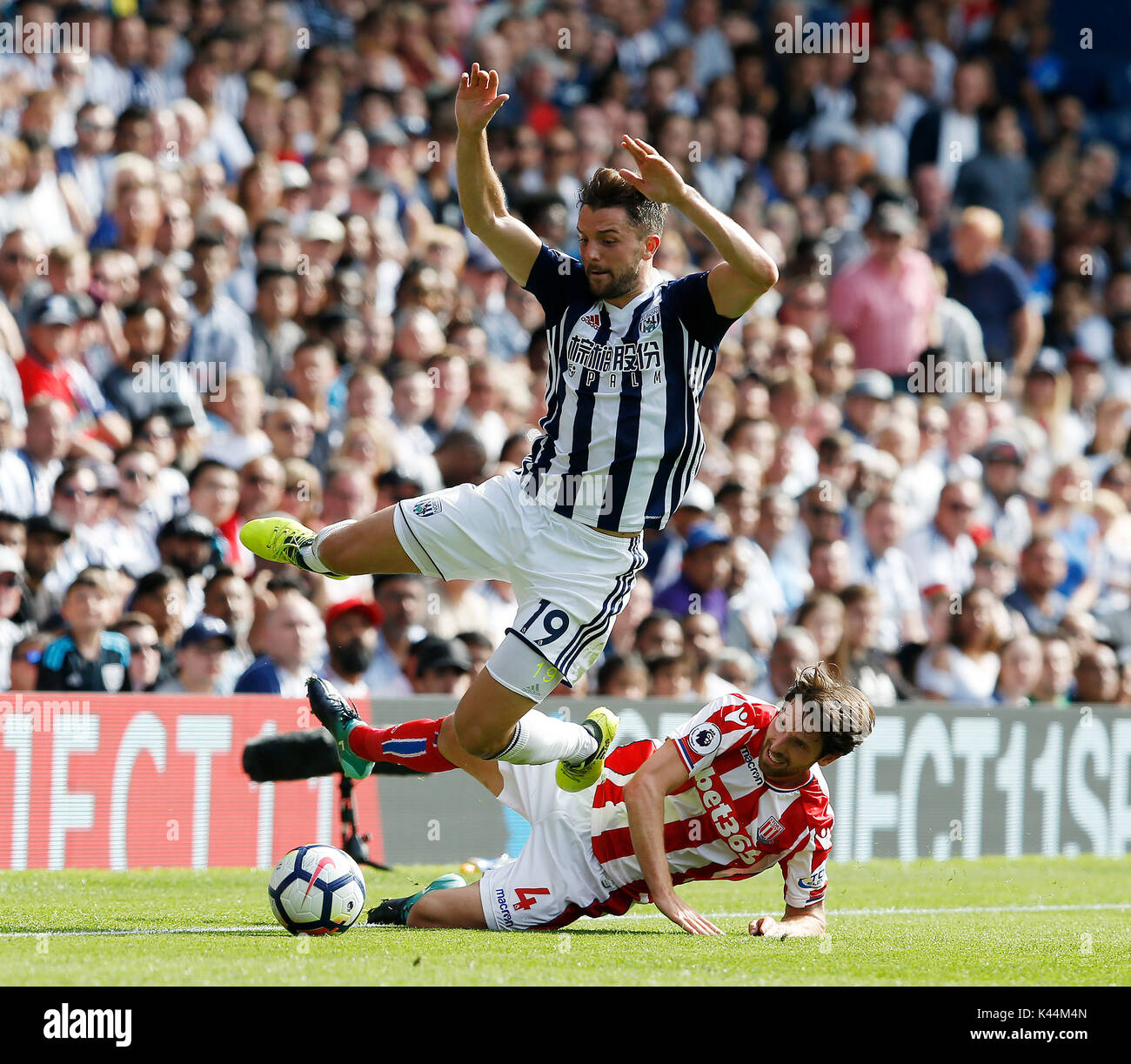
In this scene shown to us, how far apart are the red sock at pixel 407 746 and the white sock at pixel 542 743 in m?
0.32

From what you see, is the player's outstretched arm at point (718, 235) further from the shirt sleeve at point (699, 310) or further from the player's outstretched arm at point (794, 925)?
the player's outstretched arm at point (794, 925)

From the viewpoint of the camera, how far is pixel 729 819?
7.01 metres

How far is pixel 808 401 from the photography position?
1380 centimetres

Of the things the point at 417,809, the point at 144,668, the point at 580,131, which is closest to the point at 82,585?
the point at 144,668

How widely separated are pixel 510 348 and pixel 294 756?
519 centimetres

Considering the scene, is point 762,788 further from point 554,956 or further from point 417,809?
point 417,809

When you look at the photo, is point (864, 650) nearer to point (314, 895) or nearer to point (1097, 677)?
point (1097, 677)

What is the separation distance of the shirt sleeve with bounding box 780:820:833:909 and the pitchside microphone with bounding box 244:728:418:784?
2.55 meters

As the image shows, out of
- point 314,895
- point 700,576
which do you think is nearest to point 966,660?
point 700,576

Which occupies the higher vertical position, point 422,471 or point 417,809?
point 422,471

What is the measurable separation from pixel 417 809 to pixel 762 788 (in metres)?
3.30

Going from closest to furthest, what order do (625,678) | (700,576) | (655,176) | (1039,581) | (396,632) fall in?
(655,176) → (396,632) → (625,678) → (700,576) → (1039,581)
